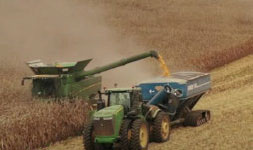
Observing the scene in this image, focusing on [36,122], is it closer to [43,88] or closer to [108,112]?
[108,112]

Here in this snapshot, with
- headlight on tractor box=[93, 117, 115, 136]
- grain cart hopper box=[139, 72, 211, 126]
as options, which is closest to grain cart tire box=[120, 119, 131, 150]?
headlight on tractor box=[93, 117, 115, 136]

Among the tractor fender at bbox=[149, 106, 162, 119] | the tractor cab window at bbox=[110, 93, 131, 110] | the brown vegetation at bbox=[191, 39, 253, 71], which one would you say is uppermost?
the brown vegetation at bbox=[191, 39, 253, 71]

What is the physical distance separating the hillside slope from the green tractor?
1.57 feet

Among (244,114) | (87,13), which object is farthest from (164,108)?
(87,13)

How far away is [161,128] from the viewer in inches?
425

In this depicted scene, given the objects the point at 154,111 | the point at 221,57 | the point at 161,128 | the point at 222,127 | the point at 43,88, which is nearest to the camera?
the point at 161,128

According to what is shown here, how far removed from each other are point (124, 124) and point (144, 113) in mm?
1204

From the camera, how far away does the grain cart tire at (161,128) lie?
1072 cm

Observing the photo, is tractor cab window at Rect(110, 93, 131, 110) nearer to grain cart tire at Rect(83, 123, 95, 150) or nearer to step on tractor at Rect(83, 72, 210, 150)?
step on tractor at Rect(83, 72, 210, 150)

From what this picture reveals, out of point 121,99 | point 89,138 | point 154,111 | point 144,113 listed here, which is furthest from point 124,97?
point 89,138

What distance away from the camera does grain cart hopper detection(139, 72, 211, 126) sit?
12102 millimetres

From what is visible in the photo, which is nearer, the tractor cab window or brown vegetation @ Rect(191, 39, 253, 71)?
the tractor cab window

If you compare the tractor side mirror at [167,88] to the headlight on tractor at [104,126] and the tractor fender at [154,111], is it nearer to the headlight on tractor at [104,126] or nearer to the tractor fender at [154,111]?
the tractor fender at [154,111]

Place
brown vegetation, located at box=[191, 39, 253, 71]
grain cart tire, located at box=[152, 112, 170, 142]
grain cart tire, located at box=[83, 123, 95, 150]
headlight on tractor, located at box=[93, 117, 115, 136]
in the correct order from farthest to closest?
brown vegetation, located at box=[191, 39, 253, 71], grain cart tire, located at box=[152, 112, 170, 142], grain cart tire, located at box=[83, 123, 95, 150], headlight on tractor, located at box=[93, 117, 115, 136]
